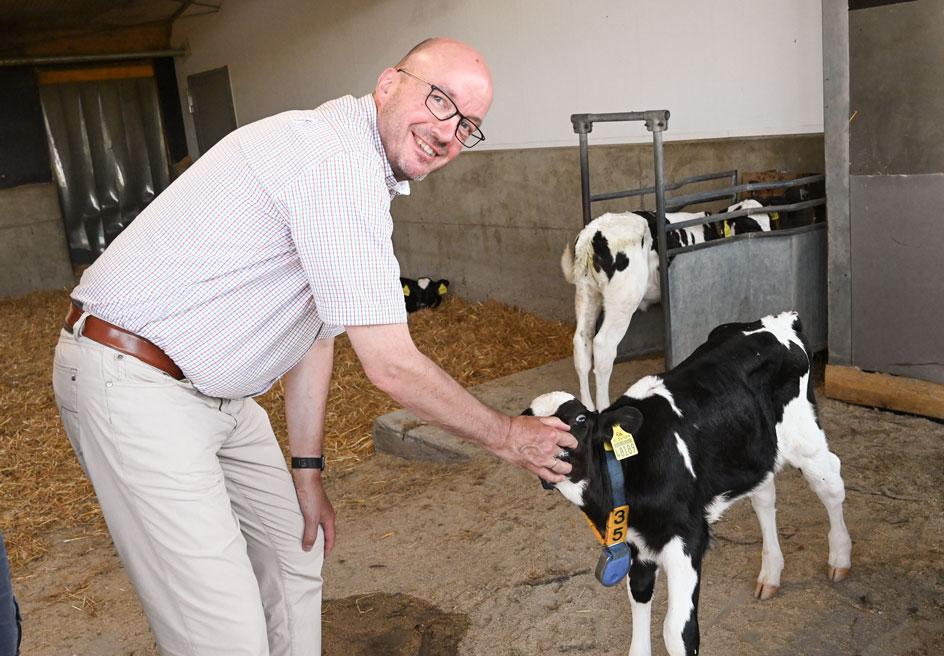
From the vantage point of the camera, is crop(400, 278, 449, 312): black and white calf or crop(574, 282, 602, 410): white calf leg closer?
crop(574, 282, 602, 410): white calf leg

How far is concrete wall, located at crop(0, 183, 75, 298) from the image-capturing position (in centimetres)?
1214

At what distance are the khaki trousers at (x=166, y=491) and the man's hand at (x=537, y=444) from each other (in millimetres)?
650

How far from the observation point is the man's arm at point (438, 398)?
1.87m

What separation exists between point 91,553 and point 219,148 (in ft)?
9.55

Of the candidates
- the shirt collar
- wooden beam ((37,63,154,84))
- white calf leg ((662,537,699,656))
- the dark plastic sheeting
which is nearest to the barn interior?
white calf leg ((662,537,699,656))

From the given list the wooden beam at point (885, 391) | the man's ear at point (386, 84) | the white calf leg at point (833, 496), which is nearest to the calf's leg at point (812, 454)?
the white calf leg at point (833, 496)

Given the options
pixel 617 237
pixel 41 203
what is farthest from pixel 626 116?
pixel 41 203

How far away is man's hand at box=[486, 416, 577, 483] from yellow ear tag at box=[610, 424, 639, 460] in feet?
0.57

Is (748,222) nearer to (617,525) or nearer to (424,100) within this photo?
(617,525)

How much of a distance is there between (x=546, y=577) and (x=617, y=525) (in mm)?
1177

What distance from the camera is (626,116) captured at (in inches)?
196

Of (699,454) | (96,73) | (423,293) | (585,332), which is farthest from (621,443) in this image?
(96,73)

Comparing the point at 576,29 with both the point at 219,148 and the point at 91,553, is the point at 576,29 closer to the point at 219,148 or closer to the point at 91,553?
the point at 91,553

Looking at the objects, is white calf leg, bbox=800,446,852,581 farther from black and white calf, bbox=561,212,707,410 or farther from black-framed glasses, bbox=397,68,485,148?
black and white calf, bbox=561,212,707,410
